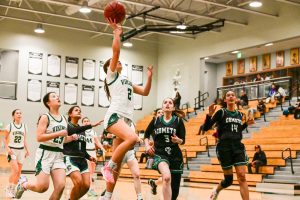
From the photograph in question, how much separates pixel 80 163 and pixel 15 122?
5056 millimetres

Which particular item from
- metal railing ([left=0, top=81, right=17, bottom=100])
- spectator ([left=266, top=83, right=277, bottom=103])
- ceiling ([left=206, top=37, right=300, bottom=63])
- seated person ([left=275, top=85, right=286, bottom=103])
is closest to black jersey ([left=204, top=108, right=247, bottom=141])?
seated person ([left=275, top=85, right=286, bottom=103])

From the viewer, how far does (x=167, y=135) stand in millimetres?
7160

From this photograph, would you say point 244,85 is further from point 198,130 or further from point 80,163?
point 80,163

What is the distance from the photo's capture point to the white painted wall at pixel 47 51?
84.8 feet

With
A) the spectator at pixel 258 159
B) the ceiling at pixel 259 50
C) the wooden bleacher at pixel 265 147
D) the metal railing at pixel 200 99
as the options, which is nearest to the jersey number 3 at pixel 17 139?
the wooden bleacher at pixel 265 147

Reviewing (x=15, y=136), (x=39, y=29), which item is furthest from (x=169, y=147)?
(x=39, y=29)

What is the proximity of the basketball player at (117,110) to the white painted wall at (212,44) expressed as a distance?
17174 millimetres

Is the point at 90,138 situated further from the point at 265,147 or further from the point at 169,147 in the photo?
the point at 265,147

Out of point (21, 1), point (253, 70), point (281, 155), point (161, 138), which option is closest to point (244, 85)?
point (253, 70)

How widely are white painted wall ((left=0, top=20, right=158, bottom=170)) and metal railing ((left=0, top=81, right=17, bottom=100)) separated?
0.23 meters

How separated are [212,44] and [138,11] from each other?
15.4 ft

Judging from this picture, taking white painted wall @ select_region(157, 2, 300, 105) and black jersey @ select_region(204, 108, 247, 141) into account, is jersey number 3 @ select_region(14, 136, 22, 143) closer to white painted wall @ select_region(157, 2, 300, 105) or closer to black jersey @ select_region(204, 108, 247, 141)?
black jersey @ select_region(204, 108, 247, 141)

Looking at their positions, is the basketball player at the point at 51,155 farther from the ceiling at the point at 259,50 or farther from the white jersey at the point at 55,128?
the ceiling at the point at 259,50

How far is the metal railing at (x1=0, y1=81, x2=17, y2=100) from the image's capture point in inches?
1003
